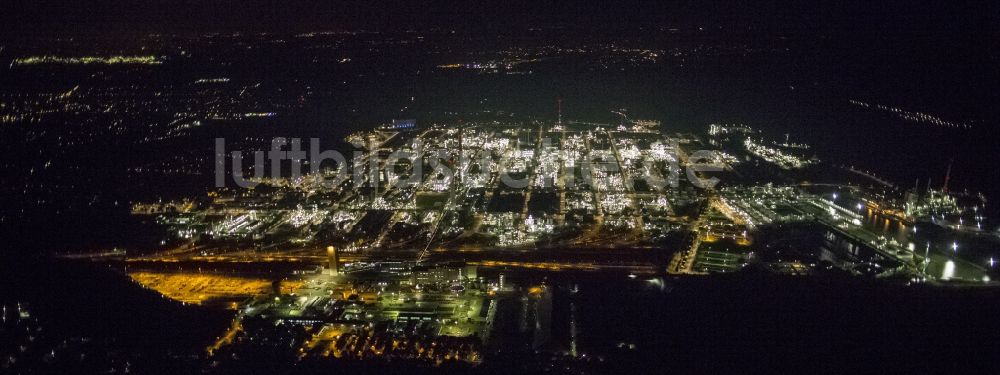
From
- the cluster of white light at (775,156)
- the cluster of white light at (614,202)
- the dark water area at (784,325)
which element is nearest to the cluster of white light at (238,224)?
the dark water area at (784,325)

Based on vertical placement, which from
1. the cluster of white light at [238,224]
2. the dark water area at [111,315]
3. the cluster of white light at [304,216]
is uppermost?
the cluster of white light at [304,216]

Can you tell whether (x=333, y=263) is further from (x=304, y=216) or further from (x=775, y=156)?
(x=775, y=156)

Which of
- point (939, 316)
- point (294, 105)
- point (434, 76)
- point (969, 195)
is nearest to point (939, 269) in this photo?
point (939, 316)

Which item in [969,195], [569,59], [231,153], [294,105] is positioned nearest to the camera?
[969,195]

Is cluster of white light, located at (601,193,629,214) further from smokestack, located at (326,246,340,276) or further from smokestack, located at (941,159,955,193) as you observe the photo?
smokestack, located at (941,159,955,193)

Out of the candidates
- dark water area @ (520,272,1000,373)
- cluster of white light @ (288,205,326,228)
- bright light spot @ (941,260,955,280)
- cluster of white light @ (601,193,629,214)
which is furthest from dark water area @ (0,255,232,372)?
bright light spot @ (941,260,955,280)

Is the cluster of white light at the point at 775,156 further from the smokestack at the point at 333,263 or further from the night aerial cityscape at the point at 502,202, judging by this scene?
the smokestack at the point at 333,263

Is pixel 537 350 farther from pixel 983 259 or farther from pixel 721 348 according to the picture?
pixel 983 259

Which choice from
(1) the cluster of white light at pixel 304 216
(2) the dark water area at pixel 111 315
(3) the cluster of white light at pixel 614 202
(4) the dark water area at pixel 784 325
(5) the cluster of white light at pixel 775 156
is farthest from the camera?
(5) the cluster of white light at pixel 775 156
